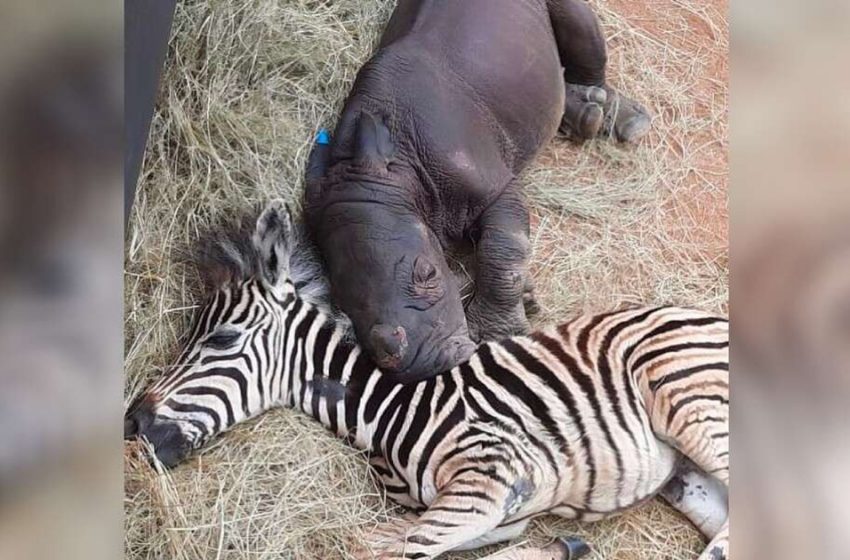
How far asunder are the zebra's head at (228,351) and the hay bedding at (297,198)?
5cm

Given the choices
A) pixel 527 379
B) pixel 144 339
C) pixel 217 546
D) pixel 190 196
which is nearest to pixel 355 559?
pixel 217 546

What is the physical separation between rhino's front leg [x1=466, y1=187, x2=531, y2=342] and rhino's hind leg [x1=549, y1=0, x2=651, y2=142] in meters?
0.40

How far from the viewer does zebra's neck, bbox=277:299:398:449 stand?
6.56 feet

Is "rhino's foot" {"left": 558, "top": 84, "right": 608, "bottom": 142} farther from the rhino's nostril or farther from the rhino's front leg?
the rhino's nostril

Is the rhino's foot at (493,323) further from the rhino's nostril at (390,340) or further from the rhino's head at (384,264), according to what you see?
the rhino's nostril at (390,340)

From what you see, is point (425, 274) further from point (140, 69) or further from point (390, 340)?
point (140, 69)

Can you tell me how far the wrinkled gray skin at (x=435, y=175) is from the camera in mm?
1992

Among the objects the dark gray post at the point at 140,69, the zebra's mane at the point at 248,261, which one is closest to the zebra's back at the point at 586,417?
the zebra's mane at the point at 248,261

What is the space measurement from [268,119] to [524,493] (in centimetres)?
104

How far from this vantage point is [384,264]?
6.53 feet
